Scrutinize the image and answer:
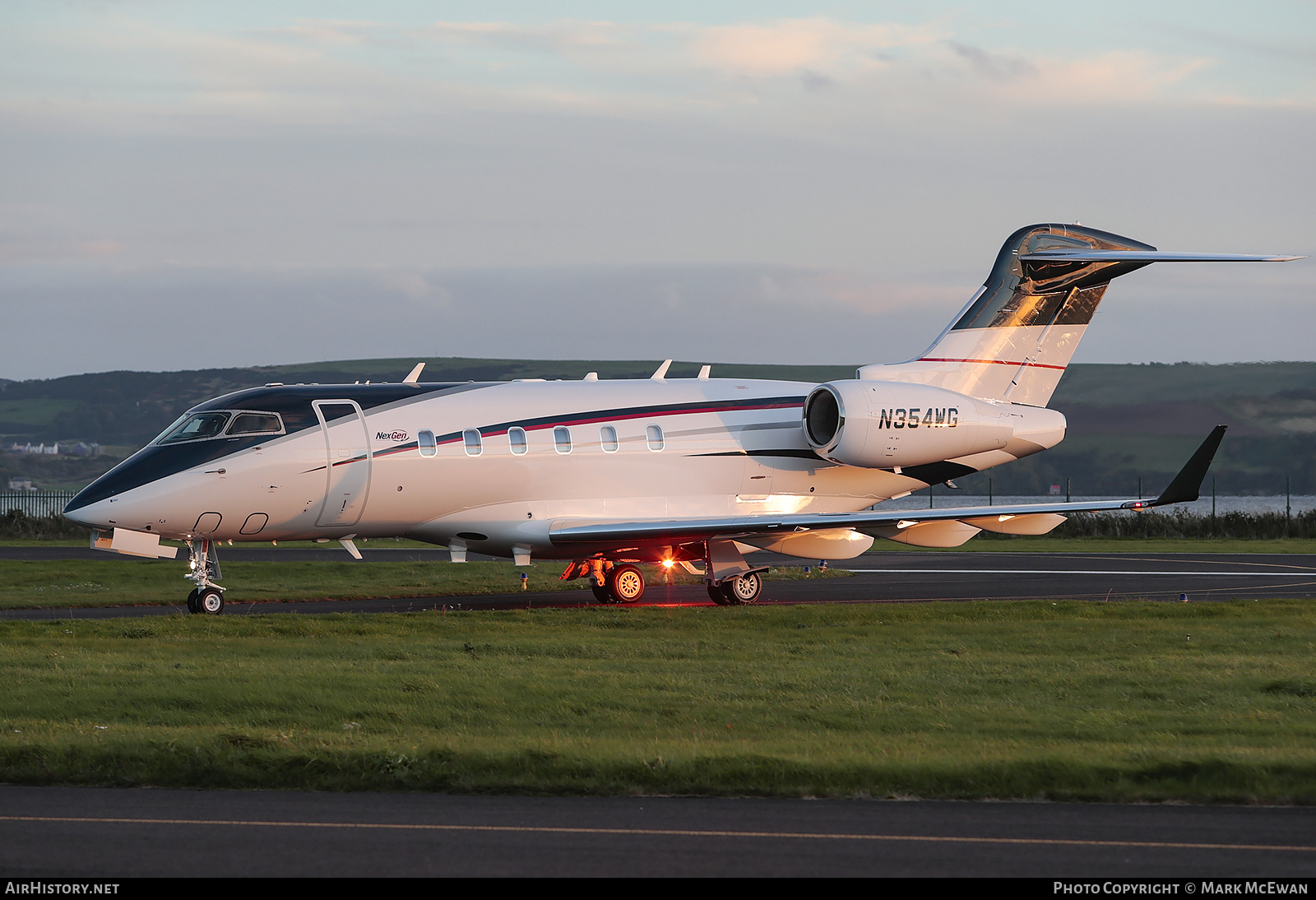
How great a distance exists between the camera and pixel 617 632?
845 inches

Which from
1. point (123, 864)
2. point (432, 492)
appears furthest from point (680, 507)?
point (123, 864)

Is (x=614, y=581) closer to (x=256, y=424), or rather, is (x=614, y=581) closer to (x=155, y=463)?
(x=256, y=424)

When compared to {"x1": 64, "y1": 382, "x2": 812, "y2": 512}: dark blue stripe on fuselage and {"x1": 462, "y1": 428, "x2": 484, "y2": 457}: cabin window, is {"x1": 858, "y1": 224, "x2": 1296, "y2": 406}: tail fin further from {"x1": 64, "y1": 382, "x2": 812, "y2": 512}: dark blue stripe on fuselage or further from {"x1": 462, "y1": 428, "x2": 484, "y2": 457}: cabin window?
{"x1": 462, "y1": 428, "x2": 484, "y2": 457}: cabin window

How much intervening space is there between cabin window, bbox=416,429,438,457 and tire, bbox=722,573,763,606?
20.4 feet

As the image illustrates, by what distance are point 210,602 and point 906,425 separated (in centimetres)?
1369

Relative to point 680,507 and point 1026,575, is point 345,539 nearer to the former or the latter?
point 680,507

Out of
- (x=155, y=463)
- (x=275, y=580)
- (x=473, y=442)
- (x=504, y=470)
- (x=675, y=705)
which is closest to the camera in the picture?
(x=675, y=705)

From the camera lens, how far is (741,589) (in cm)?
2700

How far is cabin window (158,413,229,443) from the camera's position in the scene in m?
23.5

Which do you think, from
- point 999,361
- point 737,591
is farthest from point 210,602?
point 999,361

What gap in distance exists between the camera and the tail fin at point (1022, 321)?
29.8m

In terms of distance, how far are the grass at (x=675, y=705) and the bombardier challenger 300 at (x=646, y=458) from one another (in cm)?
249

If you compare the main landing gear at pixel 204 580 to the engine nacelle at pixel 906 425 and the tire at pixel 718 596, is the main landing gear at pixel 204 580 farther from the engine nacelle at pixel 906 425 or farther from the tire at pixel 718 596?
the engine nacelle at pixel 906 425

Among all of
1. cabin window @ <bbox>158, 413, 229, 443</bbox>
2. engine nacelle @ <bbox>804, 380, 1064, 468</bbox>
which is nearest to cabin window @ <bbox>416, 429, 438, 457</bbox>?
cabin window @ <bbox>158, 413, 229, 443</bbox>
